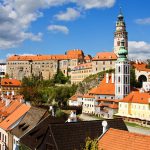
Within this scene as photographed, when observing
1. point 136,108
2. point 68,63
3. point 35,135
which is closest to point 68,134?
point 35,135

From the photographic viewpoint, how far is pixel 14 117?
33656 mm

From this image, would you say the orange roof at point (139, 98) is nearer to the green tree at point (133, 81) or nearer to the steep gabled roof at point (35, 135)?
the green tree at point (133, 81)

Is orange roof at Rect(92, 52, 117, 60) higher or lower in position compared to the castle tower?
higher

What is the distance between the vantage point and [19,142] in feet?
82.2

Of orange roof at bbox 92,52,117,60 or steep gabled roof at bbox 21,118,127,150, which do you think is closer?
steep gabled roof at bbox 21,118,127,150

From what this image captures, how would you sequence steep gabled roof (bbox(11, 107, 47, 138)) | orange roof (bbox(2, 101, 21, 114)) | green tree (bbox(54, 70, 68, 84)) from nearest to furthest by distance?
1. steep gabled roof (bbox(11, 107, 47, 138))
2. orange roof (bbox(2, 101, 21, 114))
3. green tree (bbox(54, 70, 68, 84))

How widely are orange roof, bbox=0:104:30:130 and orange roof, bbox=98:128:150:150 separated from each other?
15088 millimetres

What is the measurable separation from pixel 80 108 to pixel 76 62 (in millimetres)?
61726

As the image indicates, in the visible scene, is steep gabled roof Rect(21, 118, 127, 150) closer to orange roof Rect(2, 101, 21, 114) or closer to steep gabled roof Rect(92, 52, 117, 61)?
orange roof Rect(2, 101, 21, 114)

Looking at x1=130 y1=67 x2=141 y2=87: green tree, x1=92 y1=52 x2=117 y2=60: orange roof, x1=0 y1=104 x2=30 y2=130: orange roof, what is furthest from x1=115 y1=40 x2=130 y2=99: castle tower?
x1=0 y1=104 x2=30 y2=130: orange roof

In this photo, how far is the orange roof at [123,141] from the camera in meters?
16.3

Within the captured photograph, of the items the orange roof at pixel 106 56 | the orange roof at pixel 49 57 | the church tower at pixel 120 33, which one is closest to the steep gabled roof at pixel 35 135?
the orange roof at pixel 106 56

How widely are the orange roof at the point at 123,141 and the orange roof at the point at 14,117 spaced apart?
49.5 feet

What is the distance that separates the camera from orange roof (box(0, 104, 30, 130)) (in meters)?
32.0
